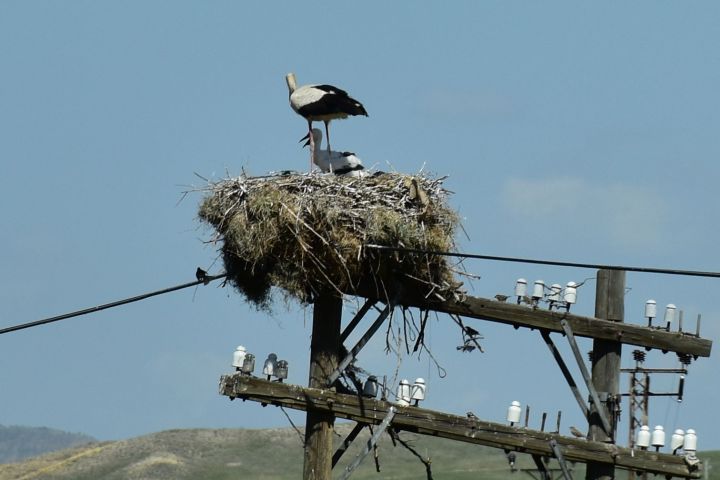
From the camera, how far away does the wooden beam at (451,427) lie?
14.4 metres

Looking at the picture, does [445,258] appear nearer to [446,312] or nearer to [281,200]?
[446,312]

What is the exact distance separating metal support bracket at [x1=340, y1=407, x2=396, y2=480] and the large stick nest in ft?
3.66

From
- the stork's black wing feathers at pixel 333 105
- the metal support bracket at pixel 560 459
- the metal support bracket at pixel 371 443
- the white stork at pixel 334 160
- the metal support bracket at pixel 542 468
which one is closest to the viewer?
the metal support bracket at pixel 560 459

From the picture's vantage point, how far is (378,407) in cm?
1480

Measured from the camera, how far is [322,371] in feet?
49.3

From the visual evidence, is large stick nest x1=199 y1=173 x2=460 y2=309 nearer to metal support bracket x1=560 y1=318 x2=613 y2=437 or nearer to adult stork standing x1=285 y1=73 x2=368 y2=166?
metal support bracket x1=560 y1=318 x2=613 y2=437

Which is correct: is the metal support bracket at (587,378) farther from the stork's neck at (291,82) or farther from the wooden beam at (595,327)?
the stork's neck at (291,82)

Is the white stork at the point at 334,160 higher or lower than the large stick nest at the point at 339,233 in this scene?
higher

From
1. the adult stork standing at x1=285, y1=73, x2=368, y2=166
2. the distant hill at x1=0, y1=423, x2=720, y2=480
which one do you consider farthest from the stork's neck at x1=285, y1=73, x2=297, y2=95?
the distant hill at x1=0, y1=423, x2=720, y2=480

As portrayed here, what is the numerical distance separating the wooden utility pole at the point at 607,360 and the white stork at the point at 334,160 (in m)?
2.48

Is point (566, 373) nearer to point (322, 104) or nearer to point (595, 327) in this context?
point (595, 327)

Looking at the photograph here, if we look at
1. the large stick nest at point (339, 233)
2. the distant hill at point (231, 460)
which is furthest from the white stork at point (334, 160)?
the distant hill at point (231, 460)

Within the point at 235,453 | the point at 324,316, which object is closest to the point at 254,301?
the point at 324,316

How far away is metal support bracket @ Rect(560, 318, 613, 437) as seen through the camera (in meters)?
14.6
